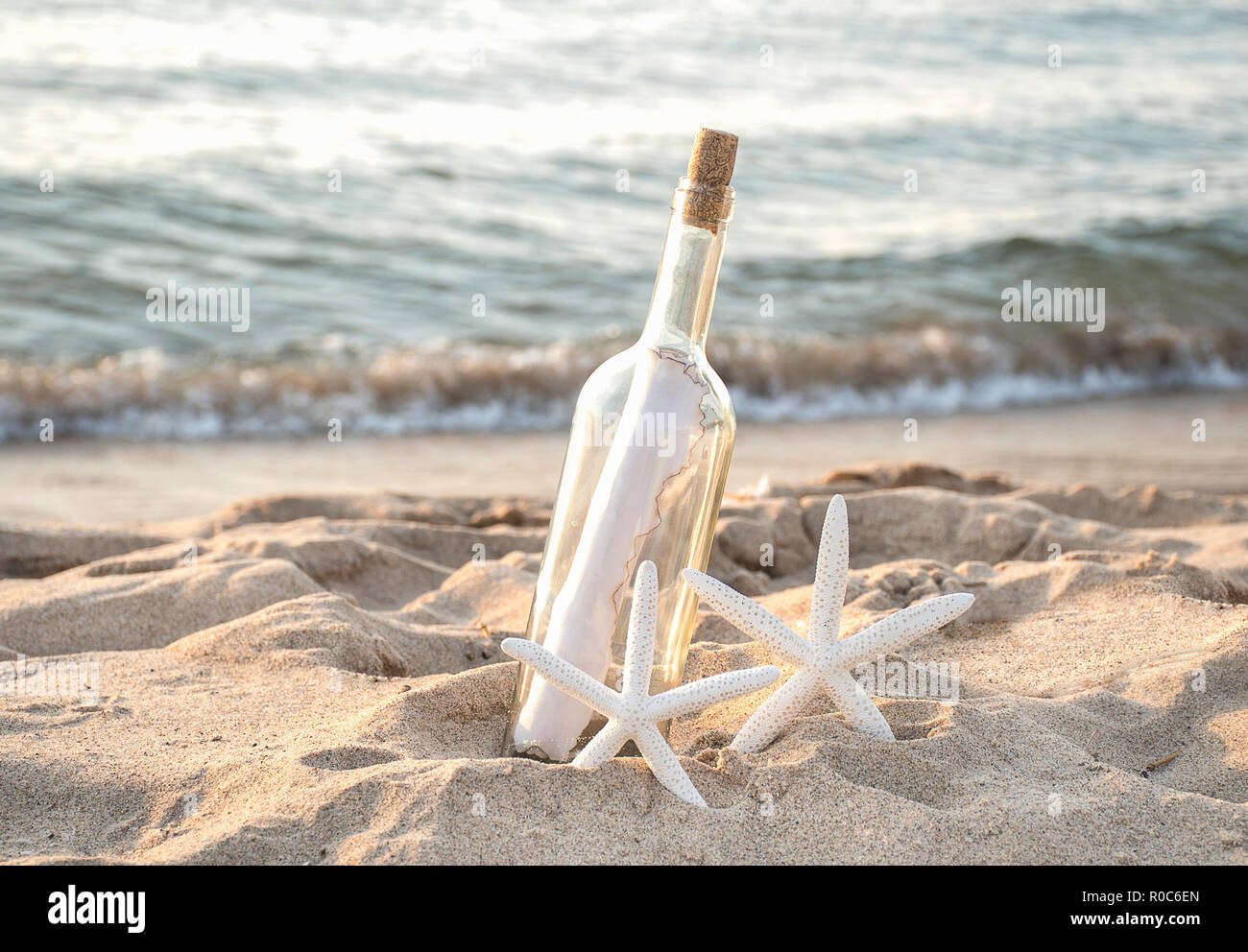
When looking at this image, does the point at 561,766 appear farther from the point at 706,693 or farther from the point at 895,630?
the point at 895,630

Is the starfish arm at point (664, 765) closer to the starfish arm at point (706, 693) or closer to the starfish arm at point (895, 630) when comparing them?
the starfish arm at point (706, 693)

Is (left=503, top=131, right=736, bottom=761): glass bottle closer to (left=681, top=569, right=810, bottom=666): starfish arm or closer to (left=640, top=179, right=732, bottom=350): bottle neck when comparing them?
(left=640, top=179, right=732, bottom=350): bottle neck

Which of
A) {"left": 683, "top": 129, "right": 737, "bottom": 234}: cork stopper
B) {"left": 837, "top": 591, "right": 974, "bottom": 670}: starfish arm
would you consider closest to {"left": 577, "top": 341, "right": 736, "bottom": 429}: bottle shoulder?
{"left": 683, "top": 129, "right": 737, "bottom": 234}: cork stopper

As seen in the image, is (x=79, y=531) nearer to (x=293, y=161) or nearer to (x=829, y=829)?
(x=829, y=829)

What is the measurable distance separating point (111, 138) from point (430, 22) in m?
5.21

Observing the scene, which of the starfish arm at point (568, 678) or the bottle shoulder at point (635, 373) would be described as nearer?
the starfish arm at point (568, 678)

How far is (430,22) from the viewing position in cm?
1383

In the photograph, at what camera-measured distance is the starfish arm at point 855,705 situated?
1.93 m

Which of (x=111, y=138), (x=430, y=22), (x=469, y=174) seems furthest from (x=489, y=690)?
(x=430, y=22)

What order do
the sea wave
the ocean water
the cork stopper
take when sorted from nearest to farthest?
the cork stopper, the sea wave, the ocean water

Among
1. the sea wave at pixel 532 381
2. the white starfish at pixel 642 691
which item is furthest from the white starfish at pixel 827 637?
the sea wave at pixel 532 381

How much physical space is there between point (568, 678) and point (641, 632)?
0.45 ft

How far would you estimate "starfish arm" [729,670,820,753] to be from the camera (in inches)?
75.2

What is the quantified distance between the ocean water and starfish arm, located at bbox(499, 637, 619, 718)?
182 inches
